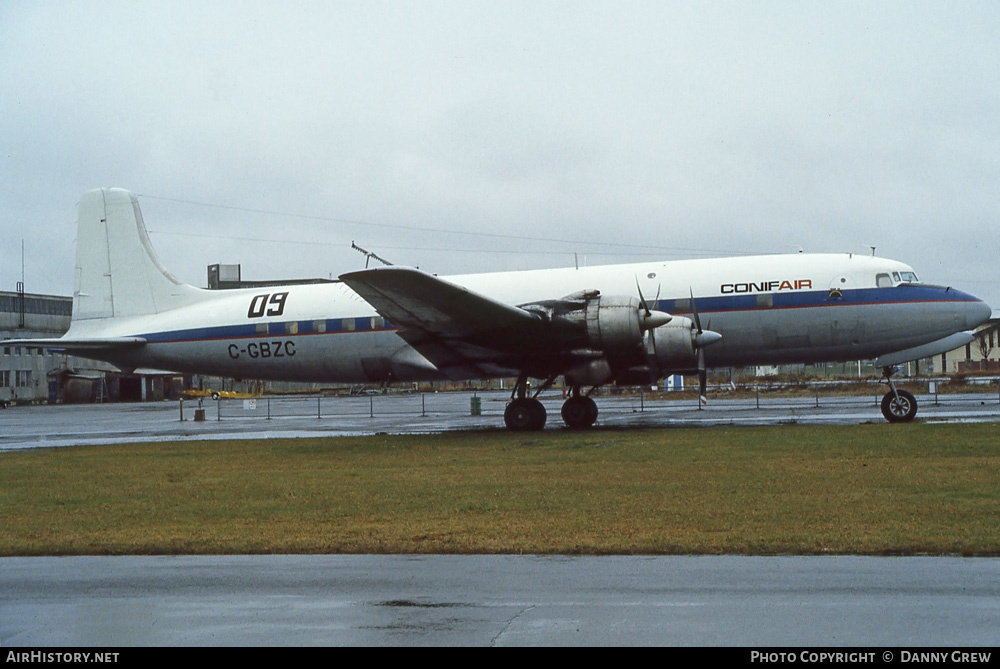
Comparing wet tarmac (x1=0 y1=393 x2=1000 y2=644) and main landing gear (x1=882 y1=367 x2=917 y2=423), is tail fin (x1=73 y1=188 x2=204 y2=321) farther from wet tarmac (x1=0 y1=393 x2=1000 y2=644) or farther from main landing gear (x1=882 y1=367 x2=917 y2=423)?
wet tarmac (x1=0 y1=393 x2=1000 y2=644)

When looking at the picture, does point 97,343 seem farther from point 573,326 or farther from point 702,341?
point 702,341

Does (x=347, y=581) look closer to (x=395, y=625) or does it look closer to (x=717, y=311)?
(x=395, y=625)

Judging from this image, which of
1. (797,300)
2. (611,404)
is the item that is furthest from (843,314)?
(611,404)

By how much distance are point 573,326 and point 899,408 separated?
27.6 feet

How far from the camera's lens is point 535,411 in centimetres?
2359

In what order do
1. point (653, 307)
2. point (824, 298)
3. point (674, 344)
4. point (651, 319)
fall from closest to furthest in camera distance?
point (651, 319), point (674, 344), point (824, 298), point (653, 307)

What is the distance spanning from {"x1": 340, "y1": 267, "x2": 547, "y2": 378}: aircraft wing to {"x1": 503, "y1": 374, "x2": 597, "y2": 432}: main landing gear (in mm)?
1020

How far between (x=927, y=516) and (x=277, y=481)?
9.84 meters

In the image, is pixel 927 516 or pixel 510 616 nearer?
pixel 510 616

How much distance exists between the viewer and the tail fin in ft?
96.2

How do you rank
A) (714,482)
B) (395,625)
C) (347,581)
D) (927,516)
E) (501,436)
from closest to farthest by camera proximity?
1. (395,625)
2. (347,581)
3. (927,516)
4. (714,482)
5. (501,436)

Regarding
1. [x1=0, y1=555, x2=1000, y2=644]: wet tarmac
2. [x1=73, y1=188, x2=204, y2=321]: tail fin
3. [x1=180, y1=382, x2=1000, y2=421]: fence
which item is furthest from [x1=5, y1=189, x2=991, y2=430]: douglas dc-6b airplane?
[x1=0, y1=555, x2=1000, y2=644]: wet tarmac
